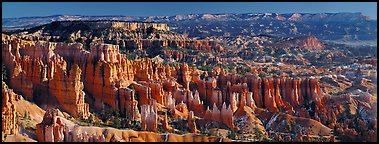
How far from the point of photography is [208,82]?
53875 millimetres

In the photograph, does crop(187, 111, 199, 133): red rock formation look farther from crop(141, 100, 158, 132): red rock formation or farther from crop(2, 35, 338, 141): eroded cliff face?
crop(141, 100, 158, 132): red rock formation

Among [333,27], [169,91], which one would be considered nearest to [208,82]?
[169,91]

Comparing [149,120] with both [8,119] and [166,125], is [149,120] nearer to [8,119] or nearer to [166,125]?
[166,125]

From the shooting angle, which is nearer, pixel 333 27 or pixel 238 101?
pixel 238 101

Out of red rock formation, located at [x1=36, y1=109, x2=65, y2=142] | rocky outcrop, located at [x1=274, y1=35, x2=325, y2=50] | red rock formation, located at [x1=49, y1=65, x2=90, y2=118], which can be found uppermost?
rocky outcrop, located at [x1=274, y1=35, x2=325, y2=50]

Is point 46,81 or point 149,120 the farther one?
point 46,81

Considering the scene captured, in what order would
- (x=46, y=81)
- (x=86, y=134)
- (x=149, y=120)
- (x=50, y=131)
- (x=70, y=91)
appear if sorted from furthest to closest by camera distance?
(x=46, y=81) → (x=70, y=91) → (x=149, y=120) → (x=86, y=134) → (x=50, y=131)

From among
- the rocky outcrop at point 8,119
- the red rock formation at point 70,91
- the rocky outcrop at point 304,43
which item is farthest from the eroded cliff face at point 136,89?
the rocky outcrop at point 304,43

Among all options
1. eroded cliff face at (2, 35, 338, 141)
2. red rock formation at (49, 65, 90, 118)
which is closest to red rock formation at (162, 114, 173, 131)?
eroded cliff face at (2, 35, 338, 141)

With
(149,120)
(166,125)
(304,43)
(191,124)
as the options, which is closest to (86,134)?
(149,120)

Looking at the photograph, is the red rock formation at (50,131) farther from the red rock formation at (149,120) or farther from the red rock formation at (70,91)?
the red rock formation at (149,120)

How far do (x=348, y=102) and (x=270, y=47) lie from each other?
84.5 m

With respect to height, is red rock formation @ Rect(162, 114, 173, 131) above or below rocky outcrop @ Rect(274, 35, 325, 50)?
below

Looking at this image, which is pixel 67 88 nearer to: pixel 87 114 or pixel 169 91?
pixel 87 114
